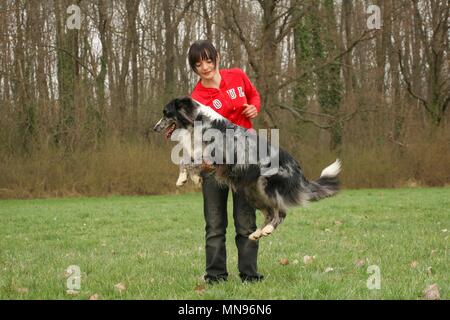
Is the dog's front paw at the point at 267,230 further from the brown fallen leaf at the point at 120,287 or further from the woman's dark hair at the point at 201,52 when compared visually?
the woman's dark hair at the point at 201,52

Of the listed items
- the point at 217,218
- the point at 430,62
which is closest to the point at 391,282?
the point at 217,218

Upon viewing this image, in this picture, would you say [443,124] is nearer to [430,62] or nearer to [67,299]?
[430,62]

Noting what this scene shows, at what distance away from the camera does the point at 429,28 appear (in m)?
29.7

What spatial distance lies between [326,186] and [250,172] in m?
0.90

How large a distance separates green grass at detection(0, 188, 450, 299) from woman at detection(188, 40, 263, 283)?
223 mm

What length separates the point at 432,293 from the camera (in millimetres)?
4773

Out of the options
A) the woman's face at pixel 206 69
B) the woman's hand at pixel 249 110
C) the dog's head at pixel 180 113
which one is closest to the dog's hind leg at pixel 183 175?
the dog's head at pixel 180 113

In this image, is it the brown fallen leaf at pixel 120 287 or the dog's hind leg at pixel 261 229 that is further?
the dog's hind leg at pixel 261 229

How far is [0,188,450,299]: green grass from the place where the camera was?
16.6ft

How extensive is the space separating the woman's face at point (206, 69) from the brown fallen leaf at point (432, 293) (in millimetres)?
2791

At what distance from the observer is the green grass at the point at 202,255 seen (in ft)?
16.6

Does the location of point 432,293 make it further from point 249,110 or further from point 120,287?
point 120,287

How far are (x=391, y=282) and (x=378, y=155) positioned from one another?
69.1ft

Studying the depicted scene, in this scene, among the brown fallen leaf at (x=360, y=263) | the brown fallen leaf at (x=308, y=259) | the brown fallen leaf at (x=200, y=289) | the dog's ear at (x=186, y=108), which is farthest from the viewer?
the brown fallen leaf at (x=308, y=259)
